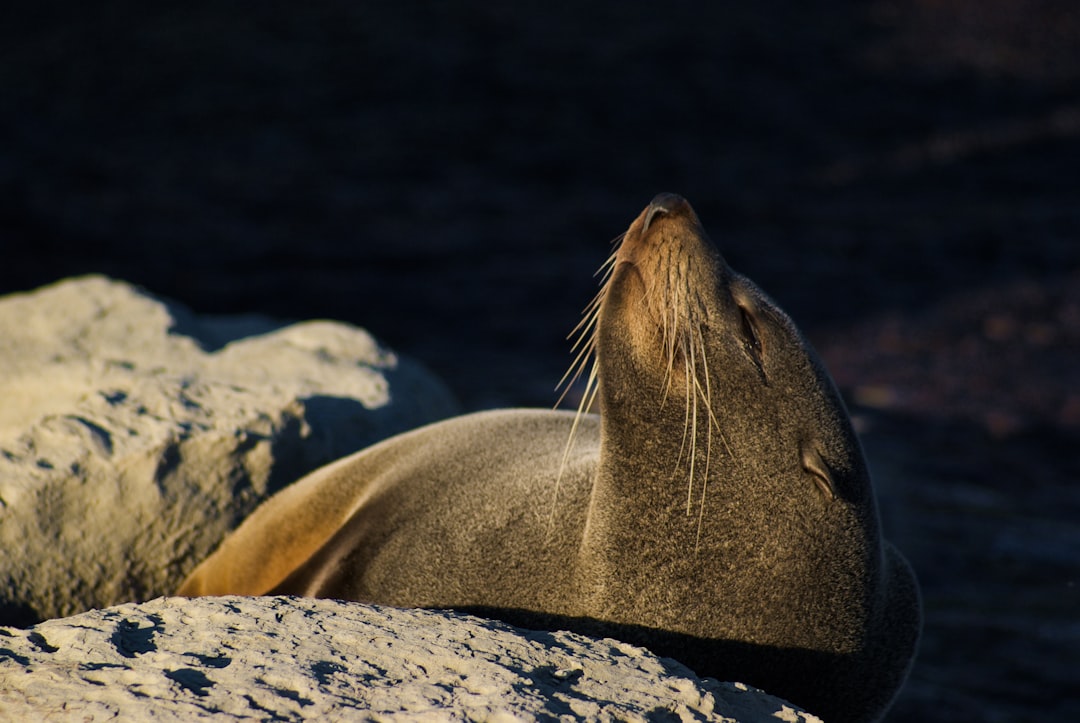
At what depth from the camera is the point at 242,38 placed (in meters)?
14.9

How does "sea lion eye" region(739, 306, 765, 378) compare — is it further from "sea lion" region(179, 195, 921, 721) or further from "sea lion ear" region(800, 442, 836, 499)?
"sea lion ear" region(800, 442, 836, 499)

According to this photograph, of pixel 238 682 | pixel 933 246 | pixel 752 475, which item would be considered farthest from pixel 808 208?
pixel 238 682

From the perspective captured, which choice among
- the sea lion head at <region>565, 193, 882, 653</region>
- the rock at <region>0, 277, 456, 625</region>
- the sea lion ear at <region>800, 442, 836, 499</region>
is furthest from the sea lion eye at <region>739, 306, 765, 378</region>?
the rock at <region>0, 277, 456, 625</region>

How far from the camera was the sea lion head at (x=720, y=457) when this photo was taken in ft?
10.8

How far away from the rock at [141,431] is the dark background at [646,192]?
2523mm

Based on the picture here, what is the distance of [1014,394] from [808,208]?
3.86 metres

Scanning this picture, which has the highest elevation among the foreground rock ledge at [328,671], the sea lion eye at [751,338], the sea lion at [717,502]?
the sea lion eye at [751,338]

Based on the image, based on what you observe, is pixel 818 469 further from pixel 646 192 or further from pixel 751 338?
pixel 646 192

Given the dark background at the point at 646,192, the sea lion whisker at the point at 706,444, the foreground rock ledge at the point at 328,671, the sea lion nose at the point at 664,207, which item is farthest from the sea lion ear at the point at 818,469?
the dark background at the point at 646,192

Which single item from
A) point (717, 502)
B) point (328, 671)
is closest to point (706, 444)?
point (717, 502)

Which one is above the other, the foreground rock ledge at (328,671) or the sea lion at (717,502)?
the sea lion at (717,502)

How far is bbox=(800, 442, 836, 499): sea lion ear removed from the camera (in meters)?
3.25

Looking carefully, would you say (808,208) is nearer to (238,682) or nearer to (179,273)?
(179,273)

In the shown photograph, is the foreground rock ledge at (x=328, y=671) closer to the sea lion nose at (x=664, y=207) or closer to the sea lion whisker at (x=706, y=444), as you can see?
the sea lion whisker at (x=706, y=444)
